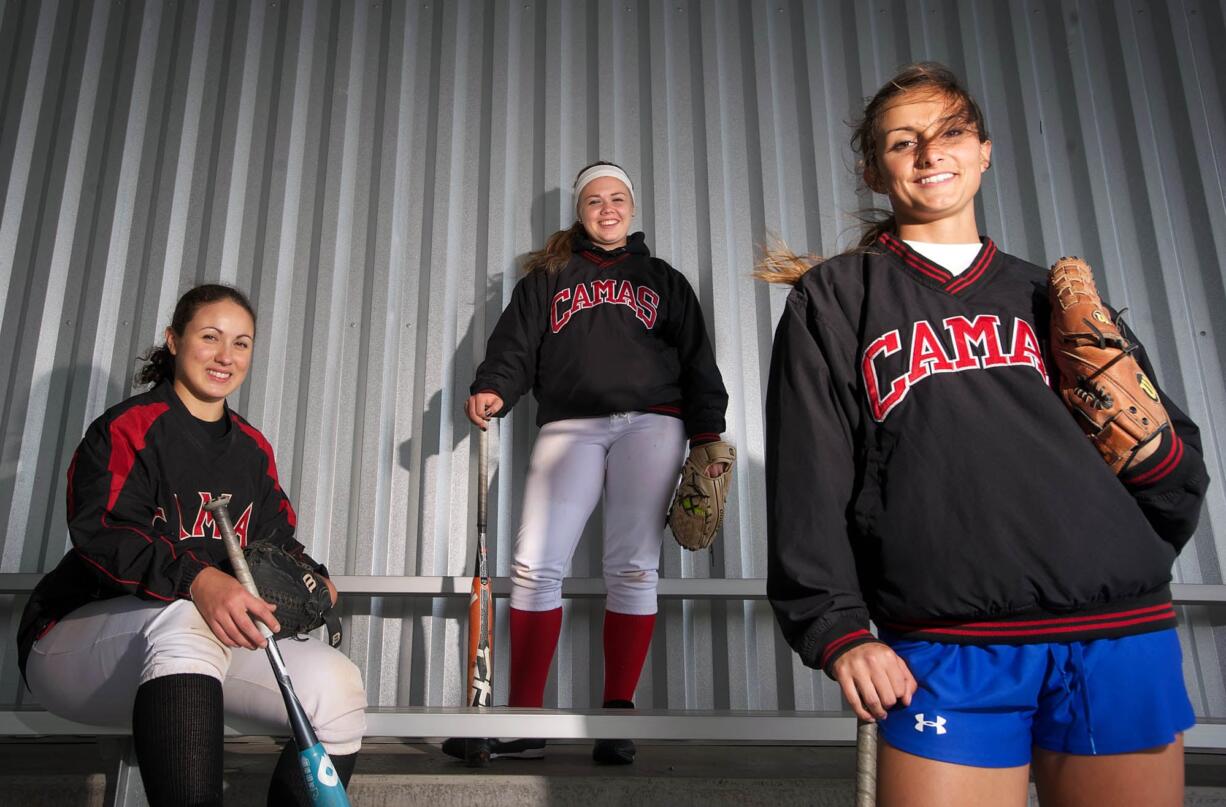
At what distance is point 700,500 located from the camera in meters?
2.36

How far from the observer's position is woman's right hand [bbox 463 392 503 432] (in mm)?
2465

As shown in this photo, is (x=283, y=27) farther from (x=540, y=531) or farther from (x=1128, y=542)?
(x=1128, y=542)

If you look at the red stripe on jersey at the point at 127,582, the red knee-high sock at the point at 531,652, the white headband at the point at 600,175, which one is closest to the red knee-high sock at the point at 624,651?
the red knee-high sock at the point at 531,652

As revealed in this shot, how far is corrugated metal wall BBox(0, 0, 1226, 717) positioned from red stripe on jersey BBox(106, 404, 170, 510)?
120cm

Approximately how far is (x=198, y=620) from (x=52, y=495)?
184cm

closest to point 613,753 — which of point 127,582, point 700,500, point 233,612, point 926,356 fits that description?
point 700,500

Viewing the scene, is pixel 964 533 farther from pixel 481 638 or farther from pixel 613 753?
pixel 481 638

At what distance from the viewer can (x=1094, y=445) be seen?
1111 millimetres

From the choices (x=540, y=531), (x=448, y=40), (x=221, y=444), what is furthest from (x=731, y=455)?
(x=448, y=40)

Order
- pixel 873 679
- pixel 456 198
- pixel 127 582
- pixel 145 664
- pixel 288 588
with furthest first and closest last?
1. pixel 456 198
2. pixel 288 588
3. pixel 127 582
4. pixel 145 664
5. pixel 873 679

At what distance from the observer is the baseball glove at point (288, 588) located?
5.23 feet

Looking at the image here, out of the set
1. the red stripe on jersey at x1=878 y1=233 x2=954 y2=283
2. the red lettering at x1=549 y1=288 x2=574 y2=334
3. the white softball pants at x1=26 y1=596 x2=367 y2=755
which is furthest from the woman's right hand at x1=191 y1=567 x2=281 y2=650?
the red lettering at x1=549 y1=288 x2=574 y2=334

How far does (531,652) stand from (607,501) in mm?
437

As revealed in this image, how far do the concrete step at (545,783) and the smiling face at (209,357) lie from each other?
736 millimetres
